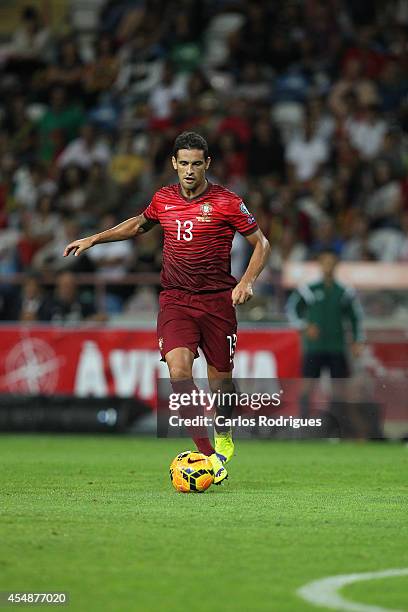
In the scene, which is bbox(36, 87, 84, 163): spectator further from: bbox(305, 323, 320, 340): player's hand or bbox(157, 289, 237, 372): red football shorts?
bbox(157, 289, 237, 372): red football shorts

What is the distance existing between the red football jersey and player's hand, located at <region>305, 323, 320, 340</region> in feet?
20.8

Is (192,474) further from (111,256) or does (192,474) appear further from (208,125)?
(208,125)

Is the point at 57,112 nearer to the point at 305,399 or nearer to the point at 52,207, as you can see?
the point at 52,207

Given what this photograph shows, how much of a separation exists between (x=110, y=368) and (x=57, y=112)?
670 centimetres

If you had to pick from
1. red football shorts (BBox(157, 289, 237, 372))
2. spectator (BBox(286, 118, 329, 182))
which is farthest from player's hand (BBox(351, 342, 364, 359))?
red football shorts (BBox(157, 289, 237, 372))

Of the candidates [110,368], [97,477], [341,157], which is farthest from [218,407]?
[341,157]

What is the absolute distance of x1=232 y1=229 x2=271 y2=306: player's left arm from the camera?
9164 mm

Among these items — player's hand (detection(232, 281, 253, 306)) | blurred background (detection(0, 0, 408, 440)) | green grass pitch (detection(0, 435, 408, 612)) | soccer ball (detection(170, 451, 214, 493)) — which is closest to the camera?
green grass pitch (detection(0, 435, 408, 612))

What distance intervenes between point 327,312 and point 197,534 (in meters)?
9.33

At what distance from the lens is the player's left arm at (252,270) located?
9.16m

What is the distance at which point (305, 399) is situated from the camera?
51.9 ft

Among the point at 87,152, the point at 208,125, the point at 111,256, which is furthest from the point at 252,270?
the point at 87,152

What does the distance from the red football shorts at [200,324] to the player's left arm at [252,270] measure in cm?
41

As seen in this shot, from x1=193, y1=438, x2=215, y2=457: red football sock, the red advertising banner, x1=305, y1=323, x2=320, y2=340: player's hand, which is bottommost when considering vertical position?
x1=193, y1=438, x2=215, y2=457: red football sock
